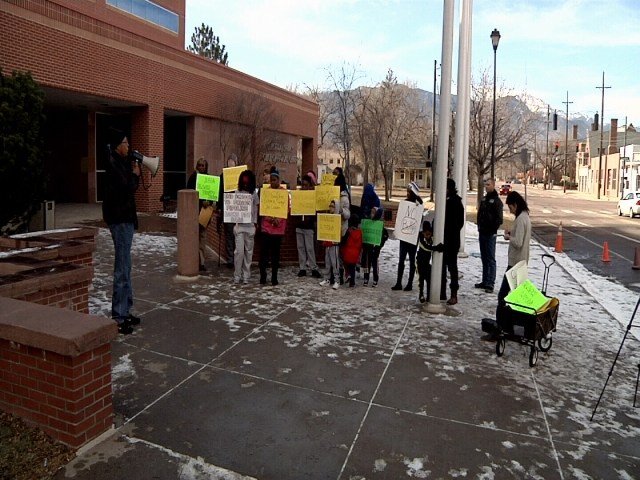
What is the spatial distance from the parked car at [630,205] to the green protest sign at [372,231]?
2776 centimetres

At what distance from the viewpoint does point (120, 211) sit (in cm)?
602

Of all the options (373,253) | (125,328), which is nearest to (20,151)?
(125,328)

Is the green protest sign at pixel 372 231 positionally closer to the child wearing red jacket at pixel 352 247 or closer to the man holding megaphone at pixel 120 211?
the child wearing red jacket at pixel 352 247

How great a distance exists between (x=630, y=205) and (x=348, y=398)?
32666 millimetres

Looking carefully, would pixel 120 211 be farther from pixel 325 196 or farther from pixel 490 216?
pixel 490 216

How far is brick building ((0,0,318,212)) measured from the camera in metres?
16.7

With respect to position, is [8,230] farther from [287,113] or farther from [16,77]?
[287,113]

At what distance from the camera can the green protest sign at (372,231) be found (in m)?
9.10

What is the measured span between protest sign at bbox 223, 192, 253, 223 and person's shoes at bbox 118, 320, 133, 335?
3.20 m

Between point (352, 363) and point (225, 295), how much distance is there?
3.14 meters

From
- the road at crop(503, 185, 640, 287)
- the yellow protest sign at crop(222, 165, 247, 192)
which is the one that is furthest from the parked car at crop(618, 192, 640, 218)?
the yellow protest sign at crop(222, 165, 247, 192)

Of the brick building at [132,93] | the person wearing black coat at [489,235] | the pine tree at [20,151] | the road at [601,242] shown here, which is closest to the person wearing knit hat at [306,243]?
the person wearing black coat at [489,235]

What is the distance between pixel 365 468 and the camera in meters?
3.56

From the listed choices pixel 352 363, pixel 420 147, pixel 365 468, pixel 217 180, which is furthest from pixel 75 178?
pixel 420 147
